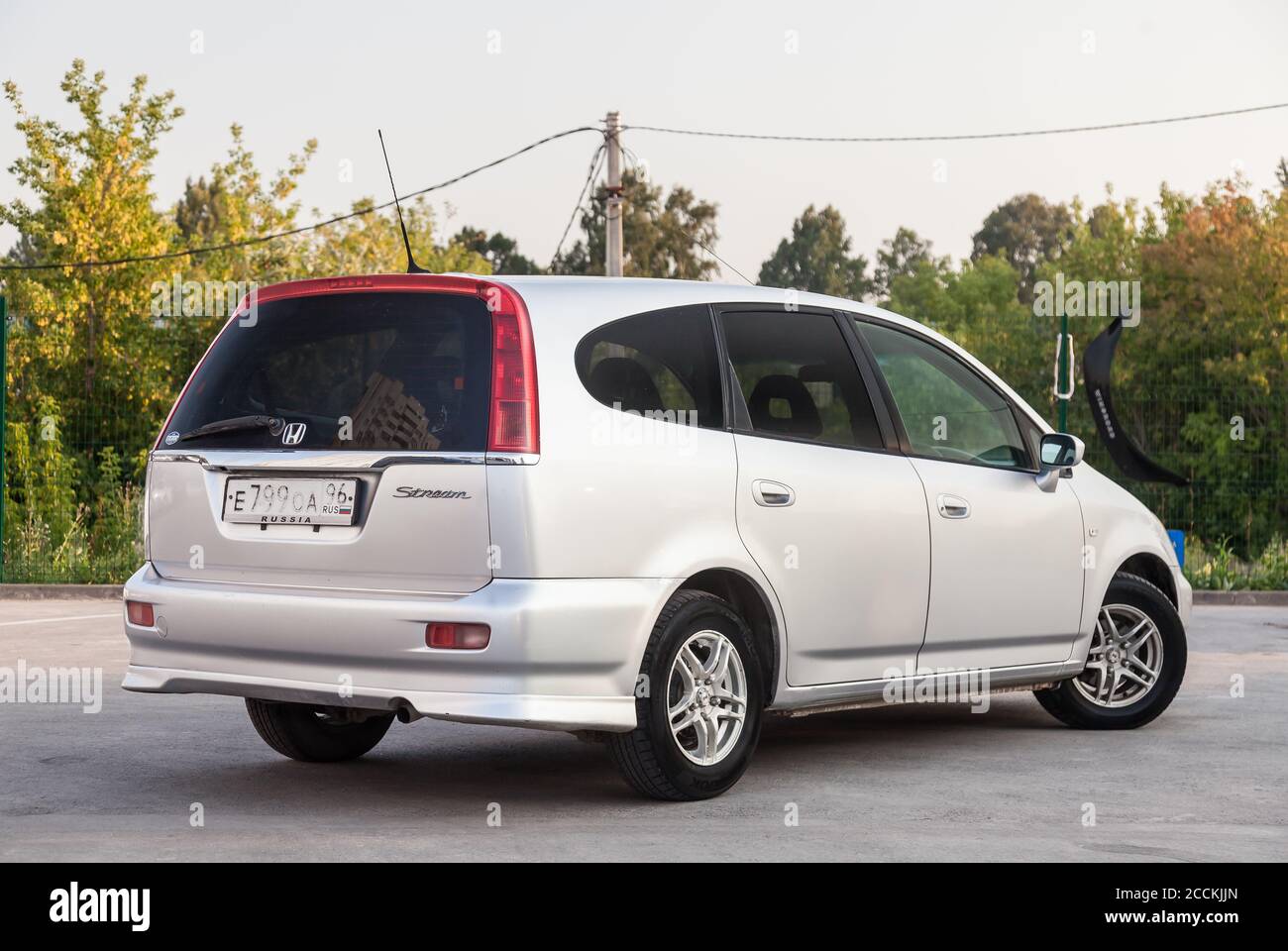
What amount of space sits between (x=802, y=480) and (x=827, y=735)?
2042 mm

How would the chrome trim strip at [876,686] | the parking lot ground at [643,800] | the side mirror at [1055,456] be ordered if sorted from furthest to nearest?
the side mirror at [1055,456] → the chrome trim strip at [876,686] → the parking lot ground at [643,800]

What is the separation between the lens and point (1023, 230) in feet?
339

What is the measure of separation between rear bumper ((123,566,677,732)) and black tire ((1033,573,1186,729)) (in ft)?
10.1

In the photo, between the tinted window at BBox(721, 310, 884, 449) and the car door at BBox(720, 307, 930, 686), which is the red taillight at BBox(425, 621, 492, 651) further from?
the tinted window at BBox(721, 310, 884, 449)

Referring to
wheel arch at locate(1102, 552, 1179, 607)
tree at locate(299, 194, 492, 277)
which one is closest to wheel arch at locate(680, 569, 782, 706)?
wheel arch at locate(1102, 552, 1179, 607)

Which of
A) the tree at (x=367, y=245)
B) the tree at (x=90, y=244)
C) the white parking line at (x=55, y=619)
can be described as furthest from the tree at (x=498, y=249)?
the white parking line at (x=55, y=619)

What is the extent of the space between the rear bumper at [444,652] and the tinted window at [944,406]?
1850 millimetres

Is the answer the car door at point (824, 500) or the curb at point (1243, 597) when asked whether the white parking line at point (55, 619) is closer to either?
the car door at point (824, 500)

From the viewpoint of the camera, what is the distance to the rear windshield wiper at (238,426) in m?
6.16

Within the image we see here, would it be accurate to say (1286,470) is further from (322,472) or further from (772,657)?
(322,472)

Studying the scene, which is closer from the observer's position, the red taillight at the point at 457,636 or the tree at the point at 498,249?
the red taillight at the point at 457,636

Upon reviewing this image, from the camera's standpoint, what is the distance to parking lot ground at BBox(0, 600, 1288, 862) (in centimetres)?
554

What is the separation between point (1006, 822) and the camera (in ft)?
19.8
